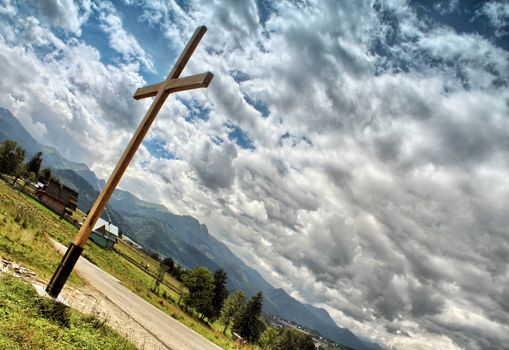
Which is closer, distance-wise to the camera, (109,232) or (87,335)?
(87,335)

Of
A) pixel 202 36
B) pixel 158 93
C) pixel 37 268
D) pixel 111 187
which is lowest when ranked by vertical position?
pixel 37 268

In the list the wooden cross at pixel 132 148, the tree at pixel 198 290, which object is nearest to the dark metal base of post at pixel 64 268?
the wooden cross at pixel 132 148

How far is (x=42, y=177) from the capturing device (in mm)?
123312

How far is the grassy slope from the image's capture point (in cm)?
568

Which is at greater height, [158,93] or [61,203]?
[158,93]

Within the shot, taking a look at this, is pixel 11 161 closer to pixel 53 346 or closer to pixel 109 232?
pixel 109 232

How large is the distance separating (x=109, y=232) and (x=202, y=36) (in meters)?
88.3

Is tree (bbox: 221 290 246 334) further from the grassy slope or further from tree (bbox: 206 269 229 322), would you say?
the grassy slope

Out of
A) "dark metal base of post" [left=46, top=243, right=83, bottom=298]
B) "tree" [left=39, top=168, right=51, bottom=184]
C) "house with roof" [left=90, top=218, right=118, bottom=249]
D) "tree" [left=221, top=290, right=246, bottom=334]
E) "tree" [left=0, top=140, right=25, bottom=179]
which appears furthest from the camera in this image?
"tree" [left=39, top=168, right=51, bottom=184]

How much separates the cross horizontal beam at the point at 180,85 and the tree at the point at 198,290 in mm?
49880

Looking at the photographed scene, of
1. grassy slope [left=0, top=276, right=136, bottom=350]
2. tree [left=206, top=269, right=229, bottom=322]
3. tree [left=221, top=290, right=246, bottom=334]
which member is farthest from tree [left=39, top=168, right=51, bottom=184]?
grassy slope [left=0, top=276, right=136, bottom=350]

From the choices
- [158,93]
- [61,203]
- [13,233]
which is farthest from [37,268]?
[61,203]

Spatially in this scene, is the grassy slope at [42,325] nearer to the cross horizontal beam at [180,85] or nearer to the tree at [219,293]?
the cross horizontal beam at [180,85]

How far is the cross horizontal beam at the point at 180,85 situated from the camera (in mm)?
7309
